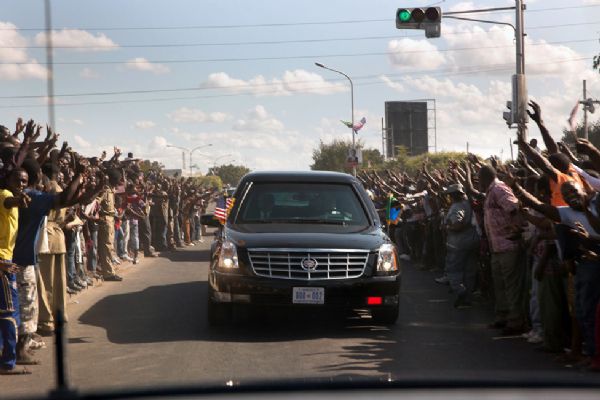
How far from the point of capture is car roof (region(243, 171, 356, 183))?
38.0ft

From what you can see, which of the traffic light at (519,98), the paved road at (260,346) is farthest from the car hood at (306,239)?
the traffic light at (519,98)

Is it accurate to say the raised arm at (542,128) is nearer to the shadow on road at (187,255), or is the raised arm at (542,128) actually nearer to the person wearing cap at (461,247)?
the person wearing cap at (461,247)

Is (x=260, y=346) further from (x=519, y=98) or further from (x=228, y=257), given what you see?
(x=519, y=98)

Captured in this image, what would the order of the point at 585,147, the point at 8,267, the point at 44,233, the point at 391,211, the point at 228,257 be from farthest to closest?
the point at 391,211, the point at 228,257, the point at 44,233, the point at 585,147, the point at 8,267

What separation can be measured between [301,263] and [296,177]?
1836 millimetres

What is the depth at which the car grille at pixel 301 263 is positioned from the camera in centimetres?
1007

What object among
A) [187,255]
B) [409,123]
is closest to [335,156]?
[409,123]

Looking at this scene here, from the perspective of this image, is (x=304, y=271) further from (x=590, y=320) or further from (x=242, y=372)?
(x=590, y=320)

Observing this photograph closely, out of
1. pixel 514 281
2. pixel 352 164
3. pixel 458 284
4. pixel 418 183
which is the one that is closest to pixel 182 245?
pixel 418 183

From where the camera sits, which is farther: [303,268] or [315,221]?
[315,221]

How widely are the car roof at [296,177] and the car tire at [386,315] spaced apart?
1.81 meters

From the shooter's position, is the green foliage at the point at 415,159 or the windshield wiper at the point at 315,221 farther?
the green foliage at the point at 415,159

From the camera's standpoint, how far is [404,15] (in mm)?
19891

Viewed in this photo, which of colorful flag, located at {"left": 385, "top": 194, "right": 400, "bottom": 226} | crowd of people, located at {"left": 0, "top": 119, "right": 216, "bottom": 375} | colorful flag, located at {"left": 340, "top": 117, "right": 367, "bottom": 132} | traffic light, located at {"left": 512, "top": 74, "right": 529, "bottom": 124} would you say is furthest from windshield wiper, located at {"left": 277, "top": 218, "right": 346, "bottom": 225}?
colorful flag, located at {"left": 340, "top": 117, "right": 367, "bottom": 132}
